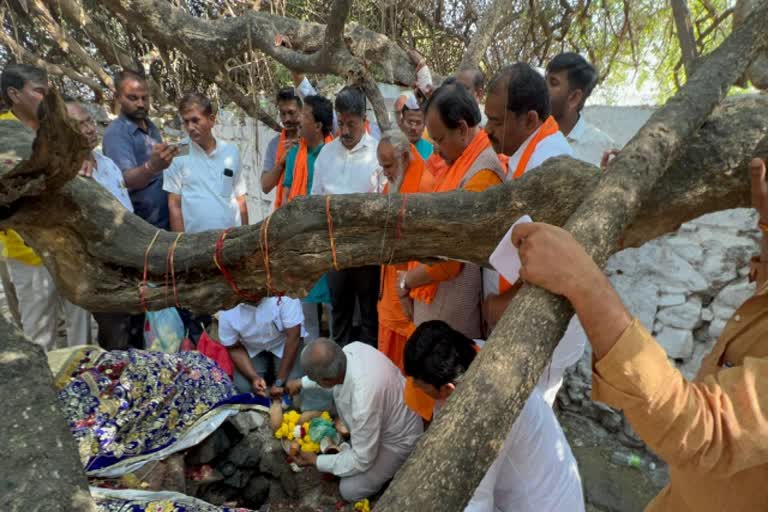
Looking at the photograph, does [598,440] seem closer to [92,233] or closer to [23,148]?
[92,233]

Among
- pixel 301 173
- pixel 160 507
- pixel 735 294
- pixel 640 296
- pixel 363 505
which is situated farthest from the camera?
pixel 301 173

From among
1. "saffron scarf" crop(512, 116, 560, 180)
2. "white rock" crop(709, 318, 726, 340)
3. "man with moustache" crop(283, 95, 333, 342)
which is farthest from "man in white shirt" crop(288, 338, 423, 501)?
"white rock" crop(709, 318, 726, 340)

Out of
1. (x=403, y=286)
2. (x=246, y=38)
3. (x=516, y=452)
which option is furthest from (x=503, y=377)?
(x=246, y=38)

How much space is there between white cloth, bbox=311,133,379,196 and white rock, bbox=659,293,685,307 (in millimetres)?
2321

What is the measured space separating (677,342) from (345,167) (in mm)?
2749

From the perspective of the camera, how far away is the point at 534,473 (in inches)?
83.4

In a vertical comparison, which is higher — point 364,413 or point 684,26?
point 684,26

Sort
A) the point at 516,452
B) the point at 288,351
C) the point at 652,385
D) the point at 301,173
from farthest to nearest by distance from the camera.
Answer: the point at 301,173 → the point at 288,351 → the point at 516,452 → the point at 652,385

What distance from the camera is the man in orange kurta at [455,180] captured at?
2326 mm

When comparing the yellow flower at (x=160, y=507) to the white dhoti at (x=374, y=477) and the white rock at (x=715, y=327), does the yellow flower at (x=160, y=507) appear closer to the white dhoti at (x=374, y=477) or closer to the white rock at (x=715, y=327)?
the white dhoti at (x=374, y=477)

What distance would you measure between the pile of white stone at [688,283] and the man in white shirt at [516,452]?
1756 mm

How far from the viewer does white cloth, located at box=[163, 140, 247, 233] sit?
13.3 ft

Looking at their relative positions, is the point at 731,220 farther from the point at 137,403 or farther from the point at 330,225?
the point at 137,403

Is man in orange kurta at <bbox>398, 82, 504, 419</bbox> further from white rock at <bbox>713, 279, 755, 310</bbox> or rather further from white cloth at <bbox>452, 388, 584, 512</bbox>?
white rock at <bbox>713, 279, 755, 310</bbox>
